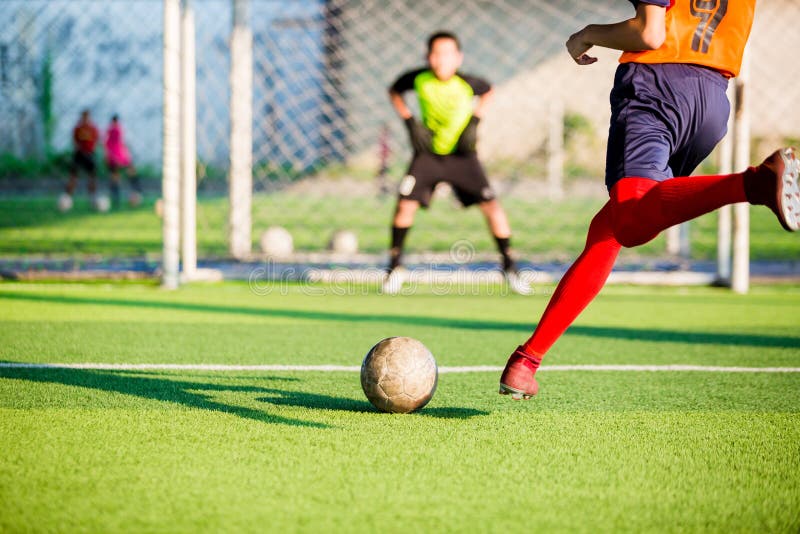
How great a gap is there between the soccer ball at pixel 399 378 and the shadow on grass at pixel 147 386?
1.05 feet

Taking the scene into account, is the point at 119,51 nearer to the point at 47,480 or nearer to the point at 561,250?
the point at 561,250

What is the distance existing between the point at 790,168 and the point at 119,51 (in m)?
13.7

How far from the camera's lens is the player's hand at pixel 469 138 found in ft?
25.4

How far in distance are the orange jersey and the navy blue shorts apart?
3 centimetres

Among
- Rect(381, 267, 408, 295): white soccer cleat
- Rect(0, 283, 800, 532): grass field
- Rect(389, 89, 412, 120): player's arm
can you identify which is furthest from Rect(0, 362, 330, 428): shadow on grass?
Rect(389, 89, 412, 120): player's arm

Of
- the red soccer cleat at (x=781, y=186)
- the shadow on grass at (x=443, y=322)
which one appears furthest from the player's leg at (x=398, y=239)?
the red soccer cleat at (x=781, y=186)

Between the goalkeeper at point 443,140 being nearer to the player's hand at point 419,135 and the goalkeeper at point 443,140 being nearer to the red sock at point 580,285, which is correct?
the player's hand at point 419,135

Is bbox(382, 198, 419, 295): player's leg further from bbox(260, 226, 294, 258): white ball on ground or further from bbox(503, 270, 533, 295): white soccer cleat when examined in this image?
bbox(260, 226, 294, 258): white ball on ground

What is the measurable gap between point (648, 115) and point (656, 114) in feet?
0.11

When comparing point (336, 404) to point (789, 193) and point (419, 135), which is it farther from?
point (419, 135)

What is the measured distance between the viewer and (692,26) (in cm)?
322

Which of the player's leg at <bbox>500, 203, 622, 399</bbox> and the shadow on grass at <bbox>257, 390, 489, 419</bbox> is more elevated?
the player's leg at <bbox>500, 203, 622, 399</bbox>

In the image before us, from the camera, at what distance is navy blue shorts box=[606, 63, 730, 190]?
125 inches

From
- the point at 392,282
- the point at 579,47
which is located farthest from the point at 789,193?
the point at 392,282
